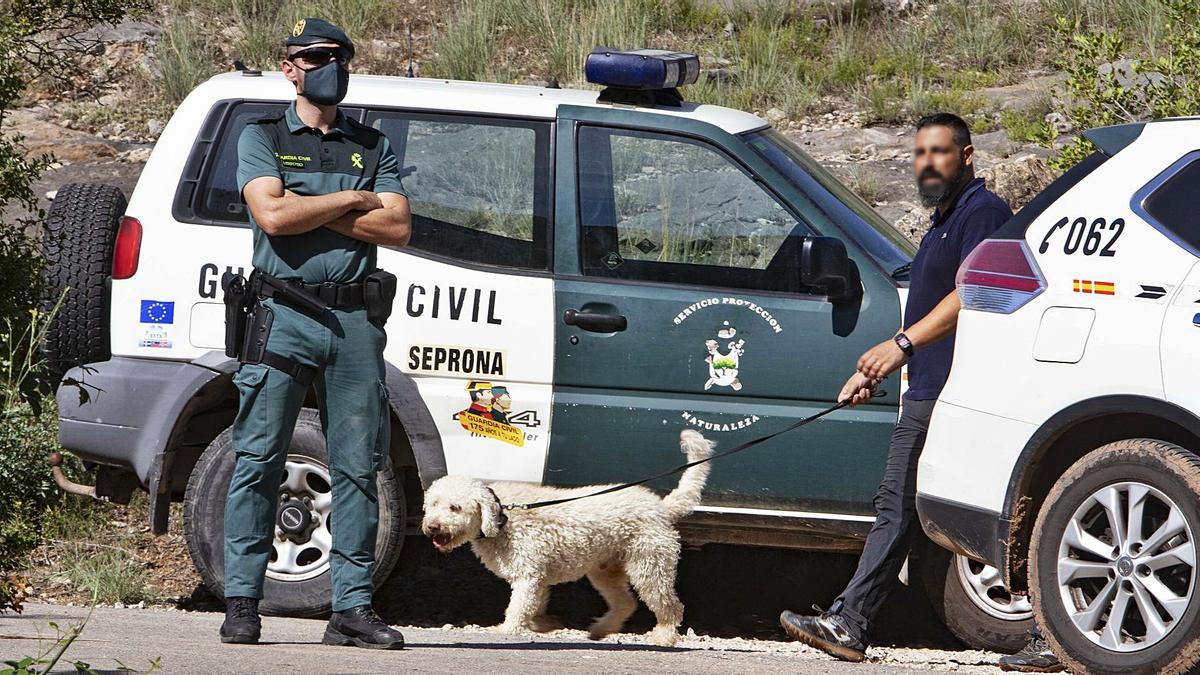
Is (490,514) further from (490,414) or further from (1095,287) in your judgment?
(1095,287)

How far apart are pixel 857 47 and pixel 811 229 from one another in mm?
8007

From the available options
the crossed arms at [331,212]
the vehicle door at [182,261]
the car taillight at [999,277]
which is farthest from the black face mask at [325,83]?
the car taillight at [999,277]

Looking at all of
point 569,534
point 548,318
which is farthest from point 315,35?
point 569,534

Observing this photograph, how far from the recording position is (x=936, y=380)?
5.03m

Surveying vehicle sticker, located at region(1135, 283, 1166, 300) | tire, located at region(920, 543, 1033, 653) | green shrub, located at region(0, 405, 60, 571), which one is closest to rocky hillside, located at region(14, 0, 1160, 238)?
tire, located at region(920, 543, 1033, 653)

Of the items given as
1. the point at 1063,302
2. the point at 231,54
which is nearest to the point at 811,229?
the point at 1063,302

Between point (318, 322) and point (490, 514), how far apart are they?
3.75ft

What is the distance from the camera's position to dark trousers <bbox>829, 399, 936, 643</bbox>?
5.05 m

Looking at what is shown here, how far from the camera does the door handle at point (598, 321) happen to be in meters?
5.45

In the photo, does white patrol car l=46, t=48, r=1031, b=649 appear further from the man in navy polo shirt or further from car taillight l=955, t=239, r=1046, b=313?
car taillight l=955, t=239, r=1046, b=313

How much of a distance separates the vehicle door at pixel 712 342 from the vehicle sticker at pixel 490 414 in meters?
0.17

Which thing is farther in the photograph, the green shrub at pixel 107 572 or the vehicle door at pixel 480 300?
the green shrub at pixel 107 572

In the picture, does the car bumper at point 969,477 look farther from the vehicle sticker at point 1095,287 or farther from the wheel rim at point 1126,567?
the vehicle sticker at point 1095,287

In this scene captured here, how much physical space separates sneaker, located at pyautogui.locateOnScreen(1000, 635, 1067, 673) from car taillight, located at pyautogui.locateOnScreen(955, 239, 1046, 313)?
1208 mm
